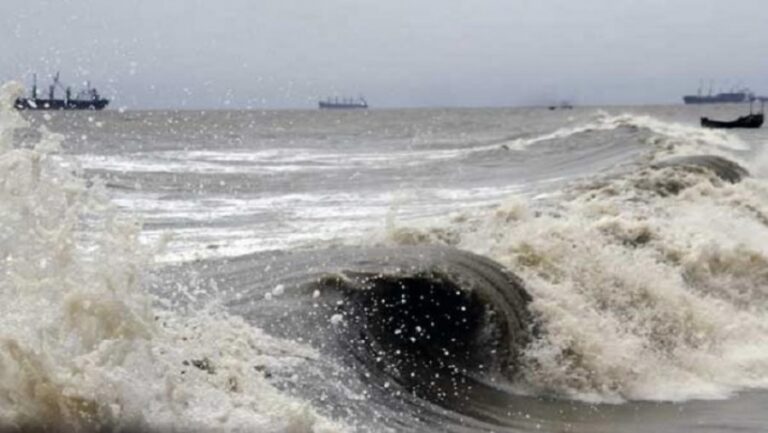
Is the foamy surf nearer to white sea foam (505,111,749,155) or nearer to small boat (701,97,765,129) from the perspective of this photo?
white sea foam (505,111,749,155)

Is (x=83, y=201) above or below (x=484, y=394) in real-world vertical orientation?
above

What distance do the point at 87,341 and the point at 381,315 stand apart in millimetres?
3560

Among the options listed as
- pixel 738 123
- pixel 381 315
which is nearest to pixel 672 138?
pixel 381 315

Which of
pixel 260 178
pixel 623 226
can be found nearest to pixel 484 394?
pixel 623 226

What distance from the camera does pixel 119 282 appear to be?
521cm

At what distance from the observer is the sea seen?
199 inches

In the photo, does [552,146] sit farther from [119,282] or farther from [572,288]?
[119,282]

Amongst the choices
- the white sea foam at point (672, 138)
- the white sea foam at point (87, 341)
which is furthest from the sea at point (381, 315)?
the white sea foam at point (672, 138)

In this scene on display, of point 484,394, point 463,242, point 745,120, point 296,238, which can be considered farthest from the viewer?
point 745,120

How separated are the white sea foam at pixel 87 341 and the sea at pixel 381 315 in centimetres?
1

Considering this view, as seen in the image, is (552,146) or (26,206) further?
(552,146)

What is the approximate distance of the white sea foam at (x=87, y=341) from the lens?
4.79 m

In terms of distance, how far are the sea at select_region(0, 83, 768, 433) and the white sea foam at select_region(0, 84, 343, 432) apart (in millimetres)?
10

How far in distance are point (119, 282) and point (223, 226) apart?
10859mm
